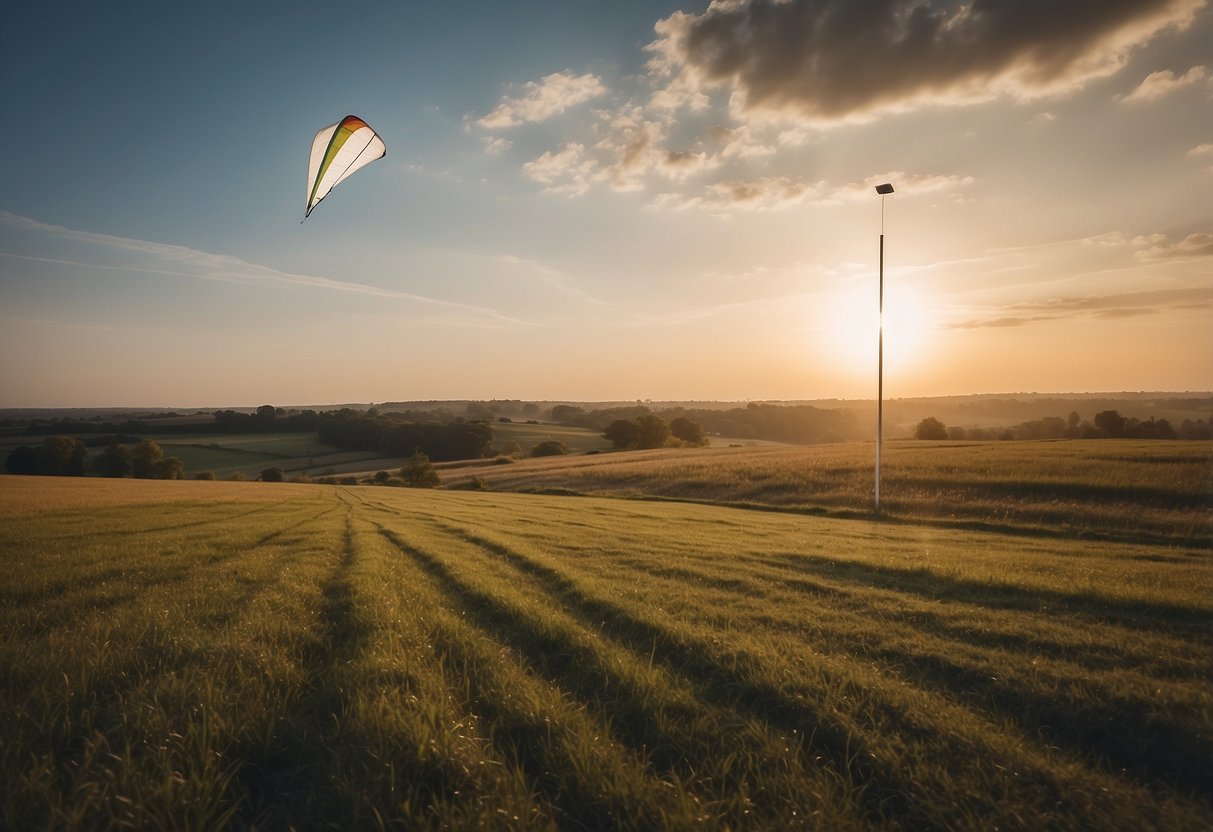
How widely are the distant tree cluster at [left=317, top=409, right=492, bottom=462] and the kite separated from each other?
8242cm

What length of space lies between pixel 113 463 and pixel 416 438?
41.1 m

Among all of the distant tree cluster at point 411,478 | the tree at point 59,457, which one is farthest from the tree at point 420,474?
the tree at point 59,457

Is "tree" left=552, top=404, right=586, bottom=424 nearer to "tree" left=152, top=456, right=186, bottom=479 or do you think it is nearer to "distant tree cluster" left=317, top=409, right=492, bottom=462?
"distant tree cluster" left=317, top=409, right=492, bottom=462

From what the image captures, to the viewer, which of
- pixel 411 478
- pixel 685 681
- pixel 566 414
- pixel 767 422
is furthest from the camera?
pixel 566 414

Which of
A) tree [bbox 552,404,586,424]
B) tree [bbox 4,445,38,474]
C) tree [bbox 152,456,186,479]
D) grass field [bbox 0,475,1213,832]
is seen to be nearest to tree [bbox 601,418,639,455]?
tree [bbox 552,404,586,424]

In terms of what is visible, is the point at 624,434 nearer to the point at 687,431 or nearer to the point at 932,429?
the point at 687,431

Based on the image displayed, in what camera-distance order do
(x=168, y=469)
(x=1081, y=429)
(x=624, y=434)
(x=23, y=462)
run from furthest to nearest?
(x=624, y=434)
(x=168, y=469)
(x=23, y=462)
(x=1081, y=429)

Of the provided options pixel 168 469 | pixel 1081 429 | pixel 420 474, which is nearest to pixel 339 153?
pixel 420 474

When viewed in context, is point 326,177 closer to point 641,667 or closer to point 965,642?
point 641,667

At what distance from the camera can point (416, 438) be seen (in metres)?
99.4

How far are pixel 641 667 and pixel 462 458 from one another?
98.1m

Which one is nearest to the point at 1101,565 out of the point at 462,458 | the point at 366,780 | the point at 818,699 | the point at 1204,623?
the point at 1204,623

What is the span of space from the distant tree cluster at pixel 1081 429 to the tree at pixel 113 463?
106m

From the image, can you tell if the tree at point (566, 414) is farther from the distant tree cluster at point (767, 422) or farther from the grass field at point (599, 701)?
the grass field at point (599, 701)
